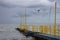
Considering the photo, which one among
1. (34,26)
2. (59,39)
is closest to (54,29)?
(59,39)

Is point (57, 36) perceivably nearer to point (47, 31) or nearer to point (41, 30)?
point (47, 31)

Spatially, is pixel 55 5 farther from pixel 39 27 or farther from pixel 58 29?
pixel 39 27

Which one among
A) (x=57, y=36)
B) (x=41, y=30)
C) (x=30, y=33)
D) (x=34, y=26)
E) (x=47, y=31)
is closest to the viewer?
(x=57, y=36)

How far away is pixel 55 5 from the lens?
25234 mm

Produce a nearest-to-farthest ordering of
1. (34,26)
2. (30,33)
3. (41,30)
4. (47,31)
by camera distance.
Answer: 1. (47,31)
2. (41,30)
3. (34,26)
4. (30,33)

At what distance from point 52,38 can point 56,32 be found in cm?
123

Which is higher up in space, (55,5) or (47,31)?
(55,5)

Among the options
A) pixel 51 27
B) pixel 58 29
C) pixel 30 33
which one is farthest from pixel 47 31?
pixel 30 33

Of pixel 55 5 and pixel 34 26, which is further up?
pixel 55 5

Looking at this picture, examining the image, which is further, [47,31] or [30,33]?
[30,33]

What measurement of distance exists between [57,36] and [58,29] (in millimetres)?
755

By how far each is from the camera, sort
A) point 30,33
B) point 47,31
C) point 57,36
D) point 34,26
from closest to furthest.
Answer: point 57,36 → point 47,31 → point 34,26 → point 30,33

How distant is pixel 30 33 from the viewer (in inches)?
1512

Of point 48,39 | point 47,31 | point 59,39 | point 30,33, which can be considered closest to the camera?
point 59,39
